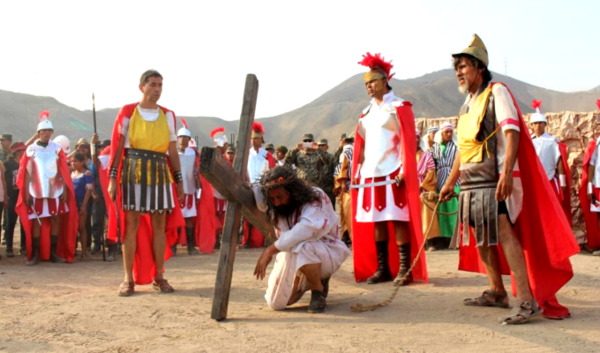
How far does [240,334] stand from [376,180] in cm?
263

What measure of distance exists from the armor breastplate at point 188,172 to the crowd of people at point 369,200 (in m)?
0.02

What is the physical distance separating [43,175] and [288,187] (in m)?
5.18

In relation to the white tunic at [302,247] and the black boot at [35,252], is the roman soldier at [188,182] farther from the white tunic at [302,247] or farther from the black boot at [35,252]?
the white tunic at [302,247]

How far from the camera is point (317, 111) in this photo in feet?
233

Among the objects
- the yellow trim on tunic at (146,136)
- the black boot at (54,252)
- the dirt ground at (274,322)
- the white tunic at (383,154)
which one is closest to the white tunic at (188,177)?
the black boot at (54,252)

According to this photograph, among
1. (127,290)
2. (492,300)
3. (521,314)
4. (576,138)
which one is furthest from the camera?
(576,138)

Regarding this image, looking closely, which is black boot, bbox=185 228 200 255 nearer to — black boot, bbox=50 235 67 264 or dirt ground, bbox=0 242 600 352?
black boot, bbox=50 235 67 264

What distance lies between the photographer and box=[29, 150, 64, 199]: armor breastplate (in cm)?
838

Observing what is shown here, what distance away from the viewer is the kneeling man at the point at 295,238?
454 cm

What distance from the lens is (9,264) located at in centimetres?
843

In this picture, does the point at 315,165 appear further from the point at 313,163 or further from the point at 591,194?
the point at 591,194

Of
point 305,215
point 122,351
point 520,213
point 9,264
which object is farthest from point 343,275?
point 9,264

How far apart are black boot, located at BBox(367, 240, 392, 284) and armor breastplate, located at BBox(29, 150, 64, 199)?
487 cm

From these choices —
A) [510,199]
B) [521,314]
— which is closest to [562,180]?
[510,199]
